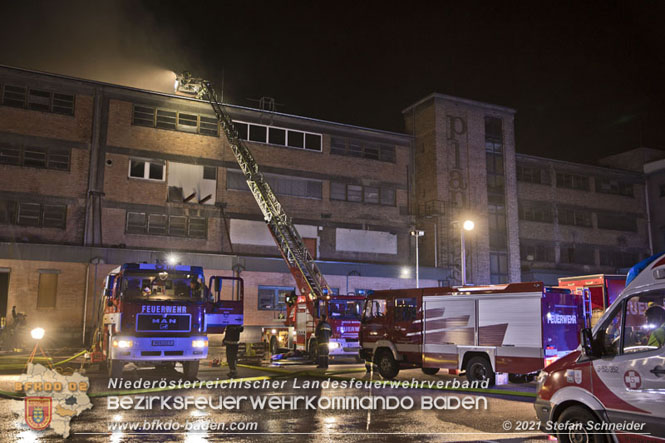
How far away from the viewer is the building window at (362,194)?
3759 cm

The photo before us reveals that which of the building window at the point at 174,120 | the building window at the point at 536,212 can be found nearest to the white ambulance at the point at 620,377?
the building window at the point at 174,120

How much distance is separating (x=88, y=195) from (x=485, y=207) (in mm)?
24806

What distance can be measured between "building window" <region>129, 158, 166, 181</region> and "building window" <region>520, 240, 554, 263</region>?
1024 inches

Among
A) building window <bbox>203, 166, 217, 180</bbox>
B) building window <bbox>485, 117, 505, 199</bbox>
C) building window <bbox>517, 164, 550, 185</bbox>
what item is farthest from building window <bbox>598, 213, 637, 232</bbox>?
building window <bbox>203, 166, 217, 180</bbox>

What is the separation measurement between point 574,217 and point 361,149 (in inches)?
745

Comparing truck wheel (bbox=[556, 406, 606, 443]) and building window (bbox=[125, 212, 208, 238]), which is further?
building window (bbox=[125, 212, 208, 238])

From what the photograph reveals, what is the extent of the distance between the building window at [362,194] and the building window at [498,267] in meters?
8.09

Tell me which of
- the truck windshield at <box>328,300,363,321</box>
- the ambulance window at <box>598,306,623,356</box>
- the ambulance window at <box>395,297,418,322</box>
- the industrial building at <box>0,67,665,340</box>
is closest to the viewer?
the ambulance window at <box>598,306,623,356</box>

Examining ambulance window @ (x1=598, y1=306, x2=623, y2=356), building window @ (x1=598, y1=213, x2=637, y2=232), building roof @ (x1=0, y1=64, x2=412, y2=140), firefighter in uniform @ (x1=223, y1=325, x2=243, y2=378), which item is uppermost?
building roof @ (x1=0, y1=64, x2=412, y2=140)

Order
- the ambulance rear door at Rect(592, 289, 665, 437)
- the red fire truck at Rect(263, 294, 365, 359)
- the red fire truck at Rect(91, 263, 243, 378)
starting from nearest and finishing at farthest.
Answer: the ambulance rear door at Rect(592, 289, 665, 437)
the red fire truck at Rect(91, 263, 243, 378)
the red fire truck at Rect(263, 294, 365, 359)

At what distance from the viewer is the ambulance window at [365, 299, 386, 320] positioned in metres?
16.6

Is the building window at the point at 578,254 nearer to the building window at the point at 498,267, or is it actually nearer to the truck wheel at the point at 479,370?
the building window at the point at 498,267

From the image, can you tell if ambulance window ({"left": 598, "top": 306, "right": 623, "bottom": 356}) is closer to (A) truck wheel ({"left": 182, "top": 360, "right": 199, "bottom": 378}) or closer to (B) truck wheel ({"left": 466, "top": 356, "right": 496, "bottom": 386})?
(B) truck wheel ({"left": 466, "top": 356, "right": 496, "bottom": 386})

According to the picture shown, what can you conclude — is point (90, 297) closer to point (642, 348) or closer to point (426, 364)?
point (426, 364)
